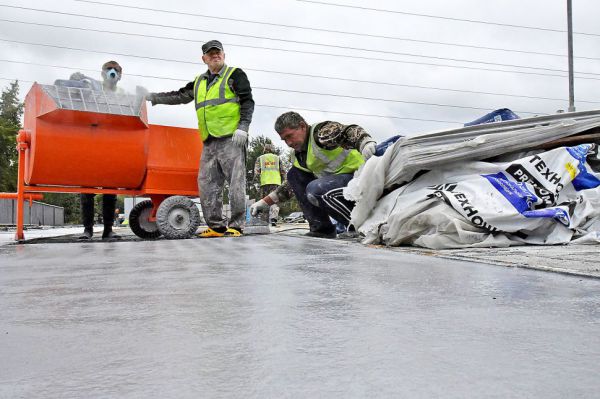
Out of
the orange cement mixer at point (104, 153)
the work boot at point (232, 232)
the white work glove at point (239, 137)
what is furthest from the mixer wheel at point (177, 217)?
the white work glove at point (239, 137)

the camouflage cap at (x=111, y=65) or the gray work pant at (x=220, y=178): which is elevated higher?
the camouflage cap at (x=111, y=65)

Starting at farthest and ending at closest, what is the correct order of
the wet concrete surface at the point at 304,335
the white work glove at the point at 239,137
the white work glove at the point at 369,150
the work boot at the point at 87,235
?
the work boot at the point at 87,235, the white work glove at the point at 239,137, the white work glove at the point at 369,150, the wet concrete surface at the point at 304,335

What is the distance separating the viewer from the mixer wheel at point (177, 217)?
192 inches

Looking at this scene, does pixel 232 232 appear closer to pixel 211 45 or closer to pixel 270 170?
pixel 211 45

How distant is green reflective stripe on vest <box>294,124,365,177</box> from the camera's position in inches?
170

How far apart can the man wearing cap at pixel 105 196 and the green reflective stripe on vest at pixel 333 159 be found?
6.17 ft

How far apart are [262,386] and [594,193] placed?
3144 mm

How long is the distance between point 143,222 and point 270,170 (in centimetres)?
365

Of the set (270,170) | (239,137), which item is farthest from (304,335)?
(270,170)

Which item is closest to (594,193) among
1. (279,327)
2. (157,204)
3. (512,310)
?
(512,310)

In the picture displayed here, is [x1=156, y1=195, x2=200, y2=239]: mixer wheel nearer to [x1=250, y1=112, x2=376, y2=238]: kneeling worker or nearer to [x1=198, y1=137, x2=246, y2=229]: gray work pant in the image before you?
[x1=198, y1=137, x2=246, y2=229]: gray work pant

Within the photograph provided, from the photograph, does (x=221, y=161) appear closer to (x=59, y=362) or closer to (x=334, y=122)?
(x=334, y=122)

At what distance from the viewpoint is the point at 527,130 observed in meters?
3.43

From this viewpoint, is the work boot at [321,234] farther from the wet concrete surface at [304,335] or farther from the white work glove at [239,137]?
the wet concrete surface at [304,335]
